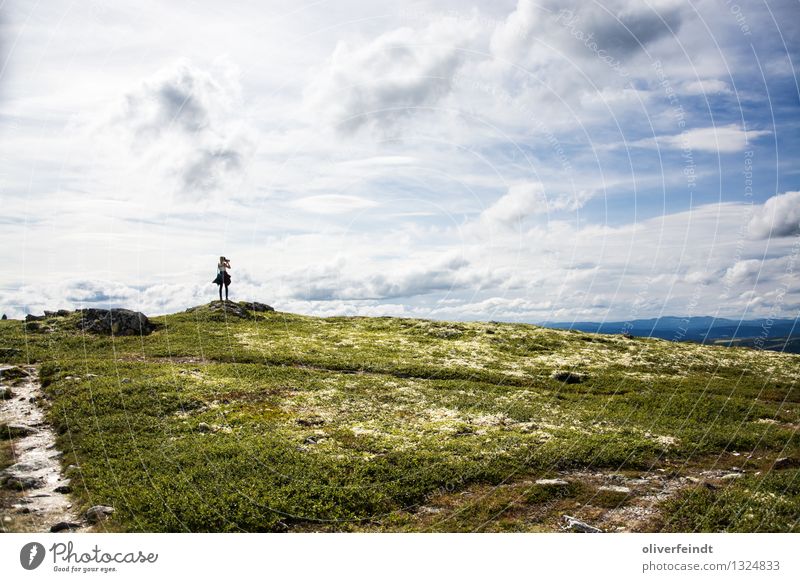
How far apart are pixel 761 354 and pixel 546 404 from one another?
46685 millimetres

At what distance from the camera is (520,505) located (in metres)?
20.1

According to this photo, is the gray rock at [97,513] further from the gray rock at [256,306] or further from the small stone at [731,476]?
the gray rock at [256,306]

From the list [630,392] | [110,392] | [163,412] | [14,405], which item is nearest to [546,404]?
[630,392]

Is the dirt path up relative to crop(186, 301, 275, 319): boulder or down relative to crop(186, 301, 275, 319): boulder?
down

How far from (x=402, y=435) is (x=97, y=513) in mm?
15291

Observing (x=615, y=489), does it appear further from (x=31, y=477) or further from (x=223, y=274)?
(x=223, y=274)

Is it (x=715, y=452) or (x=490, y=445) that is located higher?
(x=490, y=445)

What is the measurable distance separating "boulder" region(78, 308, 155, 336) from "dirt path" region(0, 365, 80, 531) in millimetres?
22557

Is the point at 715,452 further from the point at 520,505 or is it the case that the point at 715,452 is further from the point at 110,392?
the point at 110,392

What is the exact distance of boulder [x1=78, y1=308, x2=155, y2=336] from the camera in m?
53.5

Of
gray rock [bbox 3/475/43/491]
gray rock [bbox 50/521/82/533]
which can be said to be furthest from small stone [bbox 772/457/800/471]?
gray rock [bbox 3/475/43/491]

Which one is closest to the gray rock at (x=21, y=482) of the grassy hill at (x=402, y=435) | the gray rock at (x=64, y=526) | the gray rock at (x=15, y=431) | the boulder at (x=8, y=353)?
the grassy hill at (x=402, y=435)

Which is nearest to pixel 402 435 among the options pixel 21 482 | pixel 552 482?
pixel 552 482

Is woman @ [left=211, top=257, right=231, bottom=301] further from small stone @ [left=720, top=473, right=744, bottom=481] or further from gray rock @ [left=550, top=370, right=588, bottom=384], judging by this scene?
small stone @ [left=720, top=473, right=744, bottom=481]
